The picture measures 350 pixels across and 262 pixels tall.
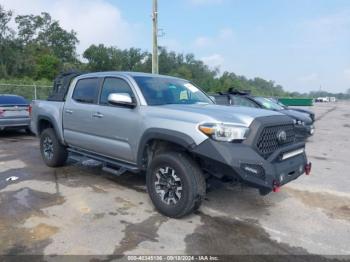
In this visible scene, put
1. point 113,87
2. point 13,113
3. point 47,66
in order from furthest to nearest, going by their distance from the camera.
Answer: point 47,66, point 13,113, point 113,87

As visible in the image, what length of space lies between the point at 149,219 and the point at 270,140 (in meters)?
1.81

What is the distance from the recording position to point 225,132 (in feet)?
12.5

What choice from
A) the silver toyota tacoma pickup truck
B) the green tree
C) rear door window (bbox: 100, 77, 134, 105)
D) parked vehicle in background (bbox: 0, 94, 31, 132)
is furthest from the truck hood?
the green tree

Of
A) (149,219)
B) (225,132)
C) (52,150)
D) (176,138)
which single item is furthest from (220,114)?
(52,150)

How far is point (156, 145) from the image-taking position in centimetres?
465

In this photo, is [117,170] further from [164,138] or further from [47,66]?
[47,66]

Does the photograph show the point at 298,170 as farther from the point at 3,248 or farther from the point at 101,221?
the point at 3,248

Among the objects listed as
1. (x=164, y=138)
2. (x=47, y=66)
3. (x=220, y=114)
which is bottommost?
(x=164, y=138)

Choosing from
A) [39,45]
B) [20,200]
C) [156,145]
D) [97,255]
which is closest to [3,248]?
[97,255]

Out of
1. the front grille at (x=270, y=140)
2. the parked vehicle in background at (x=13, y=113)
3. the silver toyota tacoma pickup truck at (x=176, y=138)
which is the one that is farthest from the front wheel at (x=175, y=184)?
the parked vehicle in background at (x=13, y=113)

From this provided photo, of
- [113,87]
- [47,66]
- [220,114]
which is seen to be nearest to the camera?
[220,114]

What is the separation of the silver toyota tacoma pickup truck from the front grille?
0.01 metres

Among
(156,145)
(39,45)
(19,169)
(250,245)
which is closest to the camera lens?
(250,245)

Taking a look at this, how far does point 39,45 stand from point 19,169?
6722cm
